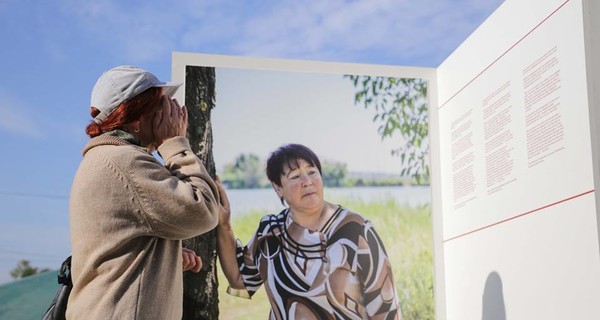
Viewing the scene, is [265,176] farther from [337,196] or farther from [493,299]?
[493,299]

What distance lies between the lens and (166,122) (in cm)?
255

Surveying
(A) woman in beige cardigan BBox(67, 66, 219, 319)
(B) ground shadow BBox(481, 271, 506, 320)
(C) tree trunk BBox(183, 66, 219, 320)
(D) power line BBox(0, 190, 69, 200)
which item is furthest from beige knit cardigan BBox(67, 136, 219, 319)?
(D) power line BBox(0, 190, 69, 200)

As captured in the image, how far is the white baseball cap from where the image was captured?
249 cm

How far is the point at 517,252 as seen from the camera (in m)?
4.18

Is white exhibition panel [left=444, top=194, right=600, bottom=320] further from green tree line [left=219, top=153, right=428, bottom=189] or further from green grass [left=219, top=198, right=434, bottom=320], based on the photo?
green tree line [left=219, top=153, right=428, bottom=189]

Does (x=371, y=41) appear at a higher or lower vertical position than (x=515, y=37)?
higher

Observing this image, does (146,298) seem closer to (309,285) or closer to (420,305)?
(309,285)

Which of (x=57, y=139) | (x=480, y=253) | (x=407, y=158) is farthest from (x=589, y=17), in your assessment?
(x=57, y=139)

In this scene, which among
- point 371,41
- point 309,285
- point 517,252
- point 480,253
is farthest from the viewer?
point 371,41

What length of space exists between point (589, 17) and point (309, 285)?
6.97 feet

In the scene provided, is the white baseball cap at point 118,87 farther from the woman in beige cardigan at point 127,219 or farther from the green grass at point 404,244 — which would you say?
the green grass at point 404,244

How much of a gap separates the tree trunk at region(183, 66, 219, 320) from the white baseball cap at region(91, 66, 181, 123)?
2475 mm

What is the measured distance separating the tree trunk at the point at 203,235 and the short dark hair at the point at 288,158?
325 millimetres

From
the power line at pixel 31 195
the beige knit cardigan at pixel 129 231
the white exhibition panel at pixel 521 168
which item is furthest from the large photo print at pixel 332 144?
the power line at pixel 31 195
